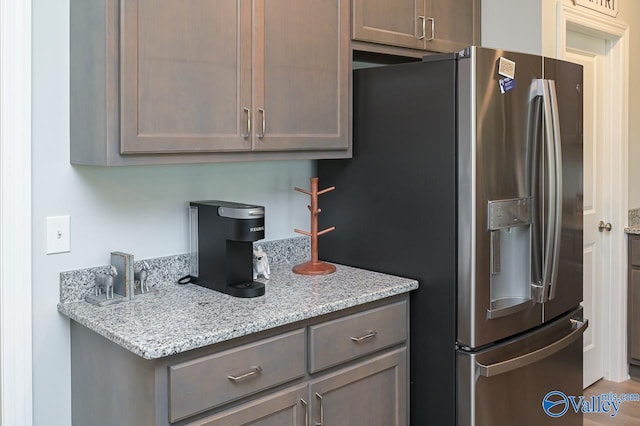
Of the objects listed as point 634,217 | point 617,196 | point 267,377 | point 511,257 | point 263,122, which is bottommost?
point 267,377

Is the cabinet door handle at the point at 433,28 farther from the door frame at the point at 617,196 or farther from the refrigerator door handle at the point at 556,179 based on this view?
the door frame at the point at 617,196

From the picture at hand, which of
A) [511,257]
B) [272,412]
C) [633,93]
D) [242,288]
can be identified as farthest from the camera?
[633,93]

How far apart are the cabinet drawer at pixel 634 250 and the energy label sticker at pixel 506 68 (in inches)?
77.3

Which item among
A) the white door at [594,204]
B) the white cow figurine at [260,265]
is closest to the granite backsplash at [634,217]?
the white door at [594,204]

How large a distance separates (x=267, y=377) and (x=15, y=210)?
88 centimetres

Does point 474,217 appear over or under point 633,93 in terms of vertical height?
under

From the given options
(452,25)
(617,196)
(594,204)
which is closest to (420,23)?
(452,25)

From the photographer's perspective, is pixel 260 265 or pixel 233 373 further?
pixel 260 265

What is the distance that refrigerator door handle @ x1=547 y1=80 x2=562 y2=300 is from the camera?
231 cm

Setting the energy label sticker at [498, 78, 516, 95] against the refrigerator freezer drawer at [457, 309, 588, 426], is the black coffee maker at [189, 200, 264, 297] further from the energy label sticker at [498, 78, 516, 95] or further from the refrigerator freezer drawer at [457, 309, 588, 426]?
the energy label sticker at [498, 78, 516, 95]

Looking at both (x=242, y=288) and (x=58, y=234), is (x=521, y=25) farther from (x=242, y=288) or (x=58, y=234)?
(x=58, y=234)

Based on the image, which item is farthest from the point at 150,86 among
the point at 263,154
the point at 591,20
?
the point at 591,20

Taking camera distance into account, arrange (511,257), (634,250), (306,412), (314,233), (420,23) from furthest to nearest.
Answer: (634,250) → (420,23) → (314,233) → (511,257) → (306,412)

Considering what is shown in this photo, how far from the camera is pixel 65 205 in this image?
6.41ft
